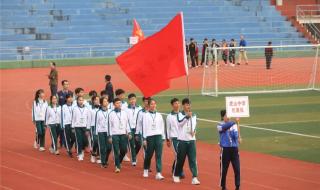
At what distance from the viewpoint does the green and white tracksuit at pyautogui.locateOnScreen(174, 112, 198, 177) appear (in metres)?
17.6

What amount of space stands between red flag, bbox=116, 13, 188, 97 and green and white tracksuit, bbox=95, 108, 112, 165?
8.67 feet

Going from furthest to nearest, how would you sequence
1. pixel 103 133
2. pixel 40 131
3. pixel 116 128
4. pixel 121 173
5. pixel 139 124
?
pixel 40 131
pixel 103 133
pixel 116 128
pixel 121 173
pixel 139 124

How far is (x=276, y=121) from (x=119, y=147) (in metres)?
9.42

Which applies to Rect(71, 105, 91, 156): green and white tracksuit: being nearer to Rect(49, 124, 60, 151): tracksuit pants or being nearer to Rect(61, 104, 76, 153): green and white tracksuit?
Rect(61, 104, 76, 153): green and white tracksuit

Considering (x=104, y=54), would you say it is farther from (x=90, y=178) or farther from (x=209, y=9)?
(x=90, y=178)

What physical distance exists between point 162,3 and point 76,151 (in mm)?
40708

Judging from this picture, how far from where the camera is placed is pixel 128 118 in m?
19.8

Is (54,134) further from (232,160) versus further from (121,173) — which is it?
(232,160)

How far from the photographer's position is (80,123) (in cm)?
2183

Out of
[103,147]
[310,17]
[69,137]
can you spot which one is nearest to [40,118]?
[69,137]

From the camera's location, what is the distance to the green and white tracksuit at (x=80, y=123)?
21669 mm

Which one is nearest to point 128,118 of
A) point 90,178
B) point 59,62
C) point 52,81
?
point 90,178

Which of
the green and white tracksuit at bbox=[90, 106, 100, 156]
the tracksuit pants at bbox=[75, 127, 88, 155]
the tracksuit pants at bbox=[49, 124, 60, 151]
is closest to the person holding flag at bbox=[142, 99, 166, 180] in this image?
the green and white tracksuit at bbox=[90, 106, 100, 156]

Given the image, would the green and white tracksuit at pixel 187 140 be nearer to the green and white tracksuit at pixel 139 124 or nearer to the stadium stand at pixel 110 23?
the green and white tracksuit at pixel 139 124
